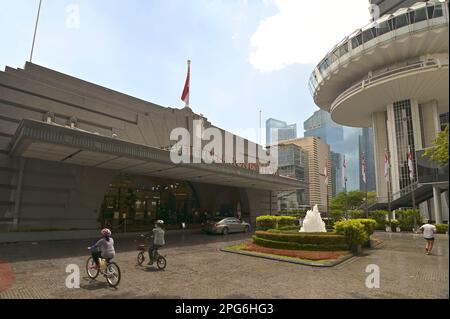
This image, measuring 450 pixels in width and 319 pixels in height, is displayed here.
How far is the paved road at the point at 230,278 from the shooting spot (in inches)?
321

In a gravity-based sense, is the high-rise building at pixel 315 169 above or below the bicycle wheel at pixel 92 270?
above

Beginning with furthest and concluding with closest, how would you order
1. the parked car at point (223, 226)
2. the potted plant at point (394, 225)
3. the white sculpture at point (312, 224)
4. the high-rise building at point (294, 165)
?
the high-rise building at point (294, 165) < the potted plant at point (394, 225) < the parked car at point (223, 226) < the white sculpture at point (312, 224)

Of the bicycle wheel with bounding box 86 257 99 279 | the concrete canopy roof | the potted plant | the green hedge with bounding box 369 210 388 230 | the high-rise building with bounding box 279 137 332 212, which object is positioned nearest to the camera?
the bicycle wheel with bounding box 86 257 99 279

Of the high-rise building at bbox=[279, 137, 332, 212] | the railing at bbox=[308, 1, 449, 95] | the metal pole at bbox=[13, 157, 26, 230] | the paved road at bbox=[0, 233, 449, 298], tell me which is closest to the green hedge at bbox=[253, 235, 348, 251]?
the paved road at bbox=[0, 233, 449, 298]

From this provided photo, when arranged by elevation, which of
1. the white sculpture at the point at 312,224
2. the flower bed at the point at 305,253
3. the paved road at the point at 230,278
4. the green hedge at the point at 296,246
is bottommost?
the paved road at the point at 230,278

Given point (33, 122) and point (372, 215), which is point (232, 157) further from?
point (33, 122)

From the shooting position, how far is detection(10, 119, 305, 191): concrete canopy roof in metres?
16.2

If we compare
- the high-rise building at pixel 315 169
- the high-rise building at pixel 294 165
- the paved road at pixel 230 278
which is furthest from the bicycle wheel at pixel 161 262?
the high-rise building at pixel 294 165

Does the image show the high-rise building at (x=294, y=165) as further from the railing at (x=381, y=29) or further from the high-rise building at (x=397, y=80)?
the railing at (x=381, y=29)

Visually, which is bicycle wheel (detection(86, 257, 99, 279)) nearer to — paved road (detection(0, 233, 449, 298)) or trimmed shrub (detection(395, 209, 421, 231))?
paved road (detection(0, 233, 449, 298))

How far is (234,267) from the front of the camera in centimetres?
1204

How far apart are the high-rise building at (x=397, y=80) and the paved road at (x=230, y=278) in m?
32.1

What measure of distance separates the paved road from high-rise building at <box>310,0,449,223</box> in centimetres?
3213

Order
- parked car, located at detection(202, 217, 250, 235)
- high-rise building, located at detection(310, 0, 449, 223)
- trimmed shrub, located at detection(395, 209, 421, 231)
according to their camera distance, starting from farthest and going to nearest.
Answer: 1. high-rise building, located at detection(310, 0, 449, 223)
2. trimmed shrub, located at detection(395, 209, 421, 231)
3. parked car, located at detection(202, 217, 250, 235)
